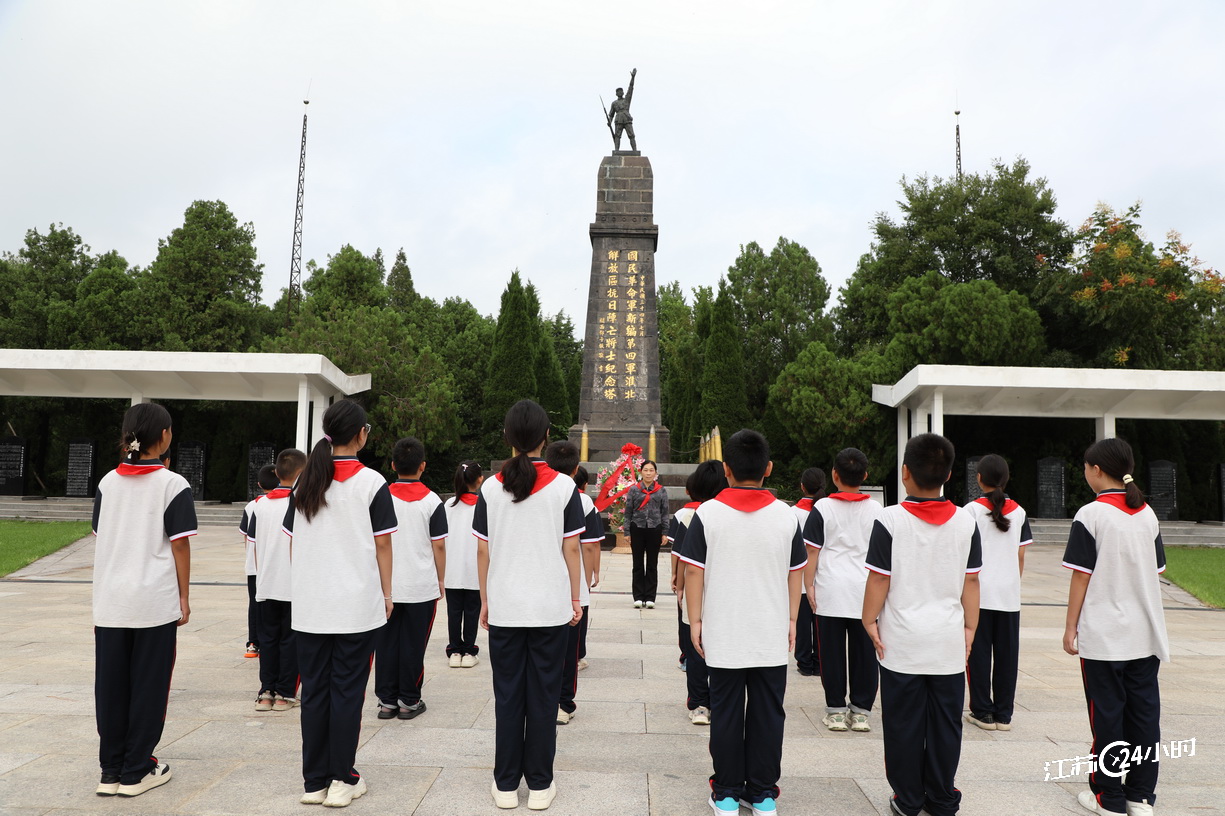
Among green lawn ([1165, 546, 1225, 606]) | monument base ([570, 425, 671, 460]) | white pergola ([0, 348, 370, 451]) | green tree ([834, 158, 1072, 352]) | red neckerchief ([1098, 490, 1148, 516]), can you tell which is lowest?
green lawn ([1165, 546, 1225, 606])

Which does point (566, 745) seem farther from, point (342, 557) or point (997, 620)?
point (997, 620)

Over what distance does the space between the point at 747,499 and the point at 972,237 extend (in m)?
21.9

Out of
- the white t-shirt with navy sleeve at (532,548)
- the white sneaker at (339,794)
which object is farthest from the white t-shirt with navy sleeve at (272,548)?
the white t-shirt with navy sleeve at (532,548)

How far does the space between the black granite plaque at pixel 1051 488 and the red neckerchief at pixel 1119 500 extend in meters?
17.4

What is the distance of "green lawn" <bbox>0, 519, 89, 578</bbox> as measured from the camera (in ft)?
37.1

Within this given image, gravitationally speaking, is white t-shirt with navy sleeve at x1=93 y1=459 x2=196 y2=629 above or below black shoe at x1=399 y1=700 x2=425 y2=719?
above

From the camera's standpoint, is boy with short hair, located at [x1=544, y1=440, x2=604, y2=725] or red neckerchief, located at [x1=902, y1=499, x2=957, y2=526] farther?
boy with short hair, located at [x1=544, y1=440, x2=604, y2=725]

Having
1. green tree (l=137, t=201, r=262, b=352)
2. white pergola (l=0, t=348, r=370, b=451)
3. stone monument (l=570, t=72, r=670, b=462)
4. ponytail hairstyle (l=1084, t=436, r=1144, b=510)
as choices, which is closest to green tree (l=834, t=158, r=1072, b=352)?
stone monument (l=570, t=72, r=670, b=462)

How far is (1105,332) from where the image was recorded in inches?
827

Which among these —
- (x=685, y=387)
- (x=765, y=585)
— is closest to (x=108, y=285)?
(x=685, y=387)

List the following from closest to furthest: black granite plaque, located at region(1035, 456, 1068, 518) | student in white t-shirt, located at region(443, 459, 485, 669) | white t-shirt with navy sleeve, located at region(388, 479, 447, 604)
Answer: white t-shirt with navy sleeve, located at region(388, 479, 447, 604), student in white t-shirt, located at region(443, 459, 485, 669), black granite plaque, located at region(1035, 456, 1068, 518)

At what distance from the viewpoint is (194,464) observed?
2067 centimetres

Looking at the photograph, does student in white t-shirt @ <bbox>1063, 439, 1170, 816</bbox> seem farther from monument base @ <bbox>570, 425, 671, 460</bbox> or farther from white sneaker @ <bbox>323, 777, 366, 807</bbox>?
monument base @ <bbox>570, 425, 671, 460</bbox>

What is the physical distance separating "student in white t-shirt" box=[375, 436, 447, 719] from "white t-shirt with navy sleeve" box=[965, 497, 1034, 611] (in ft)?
9.53
